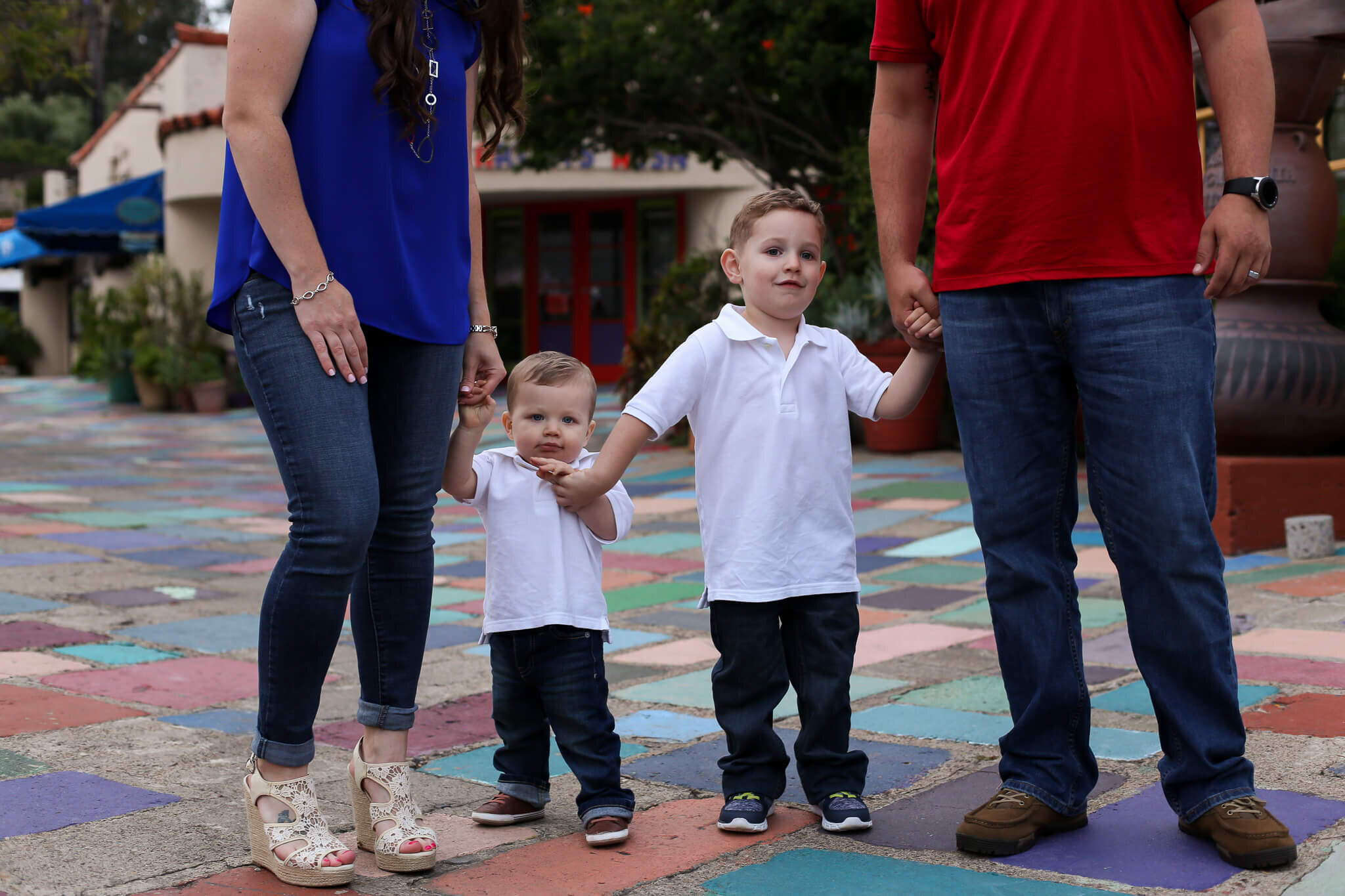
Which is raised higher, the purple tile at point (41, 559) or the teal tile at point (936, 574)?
the purple tile at point (41, 559)

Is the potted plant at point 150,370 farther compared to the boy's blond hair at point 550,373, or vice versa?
the potted plant at point 150,370

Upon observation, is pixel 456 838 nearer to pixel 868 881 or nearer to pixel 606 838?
pixel 606 838

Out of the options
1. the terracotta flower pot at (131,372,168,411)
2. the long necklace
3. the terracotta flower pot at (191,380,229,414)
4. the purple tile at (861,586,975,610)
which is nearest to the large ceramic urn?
the purple tile at (861,586,975,610)

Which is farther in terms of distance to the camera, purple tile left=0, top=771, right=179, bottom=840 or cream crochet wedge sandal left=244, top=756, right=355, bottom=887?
purple tile left=0, top=771, right=179, bottom=840

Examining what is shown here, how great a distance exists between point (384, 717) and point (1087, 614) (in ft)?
9.20

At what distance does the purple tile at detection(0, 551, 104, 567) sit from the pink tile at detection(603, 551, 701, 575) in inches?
85.7

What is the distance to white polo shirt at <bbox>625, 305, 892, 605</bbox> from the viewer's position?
238 cm

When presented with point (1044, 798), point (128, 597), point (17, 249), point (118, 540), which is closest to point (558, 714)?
point (1044, 798)

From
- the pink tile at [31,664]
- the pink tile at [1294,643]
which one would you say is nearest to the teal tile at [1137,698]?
the pink tile at [1294,643]

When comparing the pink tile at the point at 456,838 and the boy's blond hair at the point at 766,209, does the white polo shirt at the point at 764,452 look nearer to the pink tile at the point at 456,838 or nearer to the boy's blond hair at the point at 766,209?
the boy's blond hair at the point at 766,209

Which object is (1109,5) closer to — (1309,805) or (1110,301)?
(1110,301)

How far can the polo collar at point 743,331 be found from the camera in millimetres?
2439

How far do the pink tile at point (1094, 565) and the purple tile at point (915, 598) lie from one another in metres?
0.46

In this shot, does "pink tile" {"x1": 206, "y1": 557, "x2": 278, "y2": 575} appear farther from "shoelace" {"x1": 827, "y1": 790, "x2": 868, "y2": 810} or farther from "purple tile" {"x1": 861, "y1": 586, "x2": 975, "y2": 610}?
"shoelace" {"x1": 827, "y1": 790, "x2": 868, "y2": 810}
